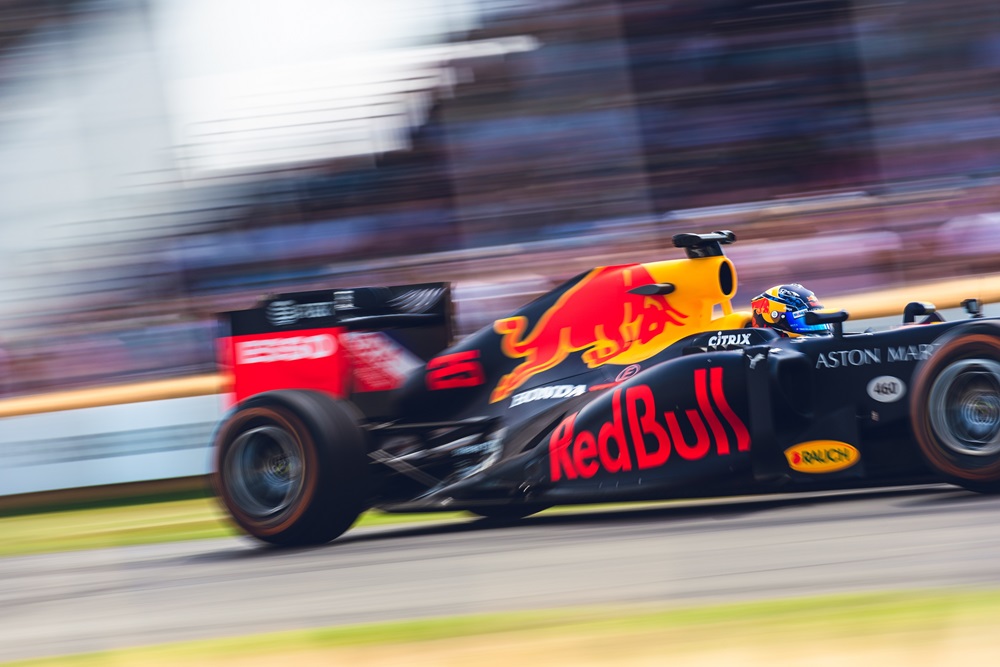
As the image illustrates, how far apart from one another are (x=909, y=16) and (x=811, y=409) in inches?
272

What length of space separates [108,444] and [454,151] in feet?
13.9

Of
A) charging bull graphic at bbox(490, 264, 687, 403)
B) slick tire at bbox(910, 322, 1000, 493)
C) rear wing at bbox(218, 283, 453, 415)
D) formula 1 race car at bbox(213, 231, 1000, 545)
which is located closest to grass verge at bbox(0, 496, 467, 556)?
rear wing at bbox(218, 283, 453, 415)

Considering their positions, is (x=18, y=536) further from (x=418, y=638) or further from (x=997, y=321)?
(x=997, y=321)

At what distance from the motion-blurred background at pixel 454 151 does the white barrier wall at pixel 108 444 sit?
36.2 inches

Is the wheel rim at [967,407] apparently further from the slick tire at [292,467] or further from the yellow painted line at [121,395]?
the yellow painted line at [121,395]

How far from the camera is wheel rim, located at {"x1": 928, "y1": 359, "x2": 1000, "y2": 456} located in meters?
4.79

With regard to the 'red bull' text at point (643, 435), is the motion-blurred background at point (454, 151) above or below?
above

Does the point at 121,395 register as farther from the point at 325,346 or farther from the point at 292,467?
the point at 292,467

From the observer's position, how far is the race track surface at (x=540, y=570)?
158 inches

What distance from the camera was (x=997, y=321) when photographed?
15.8 ft

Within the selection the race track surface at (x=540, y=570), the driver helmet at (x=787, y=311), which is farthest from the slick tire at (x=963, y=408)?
the driver helmet at (x=787, y=311)

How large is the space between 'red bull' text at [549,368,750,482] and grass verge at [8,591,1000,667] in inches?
60.0

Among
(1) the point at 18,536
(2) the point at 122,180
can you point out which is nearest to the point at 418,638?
(1) the point at 18,536

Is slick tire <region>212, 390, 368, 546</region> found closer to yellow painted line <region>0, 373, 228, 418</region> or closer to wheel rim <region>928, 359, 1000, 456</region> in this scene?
wheel rim <region>928, 359, 1000, 456</region>
